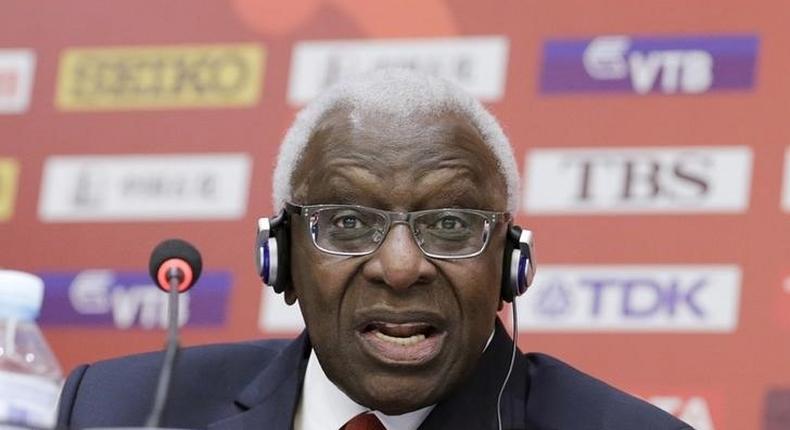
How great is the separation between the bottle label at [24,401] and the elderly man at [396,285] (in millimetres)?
487

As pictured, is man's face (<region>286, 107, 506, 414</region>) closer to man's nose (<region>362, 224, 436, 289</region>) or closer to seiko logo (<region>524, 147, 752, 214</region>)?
man's nose (<region>362, 224, 436, 289</region>)

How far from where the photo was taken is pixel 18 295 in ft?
5.25

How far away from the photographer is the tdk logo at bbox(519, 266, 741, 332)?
2.78 meters

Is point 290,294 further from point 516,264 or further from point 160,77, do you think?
point 160,77

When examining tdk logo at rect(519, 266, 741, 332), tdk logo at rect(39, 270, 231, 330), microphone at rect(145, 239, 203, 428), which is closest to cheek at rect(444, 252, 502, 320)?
microphone at rect(145, 239, 203, 428)

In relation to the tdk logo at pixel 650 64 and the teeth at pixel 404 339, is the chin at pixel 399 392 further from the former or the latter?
the tdk logo at pixel 650 64

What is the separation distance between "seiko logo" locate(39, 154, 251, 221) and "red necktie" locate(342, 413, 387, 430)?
1.18m

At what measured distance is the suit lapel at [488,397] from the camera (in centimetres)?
198

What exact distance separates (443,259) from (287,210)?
238mm

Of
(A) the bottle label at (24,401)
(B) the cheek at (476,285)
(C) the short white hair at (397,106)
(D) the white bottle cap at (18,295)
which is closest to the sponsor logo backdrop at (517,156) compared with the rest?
(C) the short white hair at (397,106)

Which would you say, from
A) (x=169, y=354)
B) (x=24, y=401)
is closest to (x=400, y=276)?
(x=169, y=354)

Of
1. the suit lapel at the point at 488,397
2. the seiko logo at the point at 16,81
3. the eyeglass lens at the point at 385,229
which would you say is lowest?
the suit lapel at the point at 488,397

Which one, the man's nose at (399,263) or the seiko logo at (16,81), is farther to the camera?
the seiko logo at (16,81)

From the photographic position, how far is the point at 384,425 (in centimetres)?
196
